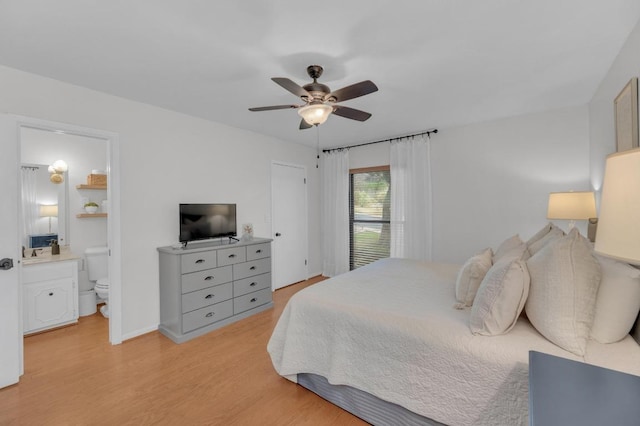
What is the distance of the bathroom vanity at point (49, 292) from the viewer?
3033mm

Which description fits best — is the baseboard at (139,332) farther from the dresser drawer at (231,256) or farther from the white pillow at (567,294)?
the white pillow at (567,294)

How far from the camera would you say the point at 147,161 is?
3111mm

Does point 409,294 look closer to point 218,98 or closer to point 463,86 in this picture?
point 463,86

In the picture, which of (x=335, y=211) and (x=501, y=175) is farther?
(x=335, y=211)

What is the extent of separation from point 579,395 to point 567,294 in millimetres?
627

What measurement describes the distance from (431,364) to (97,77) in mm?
3315

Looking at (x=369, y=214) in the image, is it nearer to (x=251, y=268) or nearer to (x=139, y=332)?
(x=251, y=268)

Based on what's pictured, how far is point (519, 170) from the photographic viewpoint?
360 cm

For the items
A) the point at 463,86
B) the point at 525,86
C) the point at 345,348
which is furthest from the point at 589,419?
the point at 525,86

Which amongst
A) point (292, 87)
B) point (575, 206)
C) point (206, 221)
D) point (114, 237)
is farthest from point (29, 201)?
point (575, 206)

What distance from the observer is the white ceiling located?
64.5 inches

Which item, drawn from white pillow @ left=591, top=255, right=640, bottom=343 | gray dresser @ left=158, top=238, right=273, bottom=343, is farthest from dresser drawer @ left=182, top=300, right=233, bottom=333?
white pillow @ left=591, top=255, right=640, bottom=343

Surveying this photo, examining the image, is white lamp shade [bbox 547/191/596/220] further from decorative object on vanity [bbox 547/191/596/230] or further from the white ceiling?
the white ceiling

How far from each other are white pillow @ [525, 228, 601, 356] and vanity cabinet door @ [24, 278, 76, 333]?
4419mm
